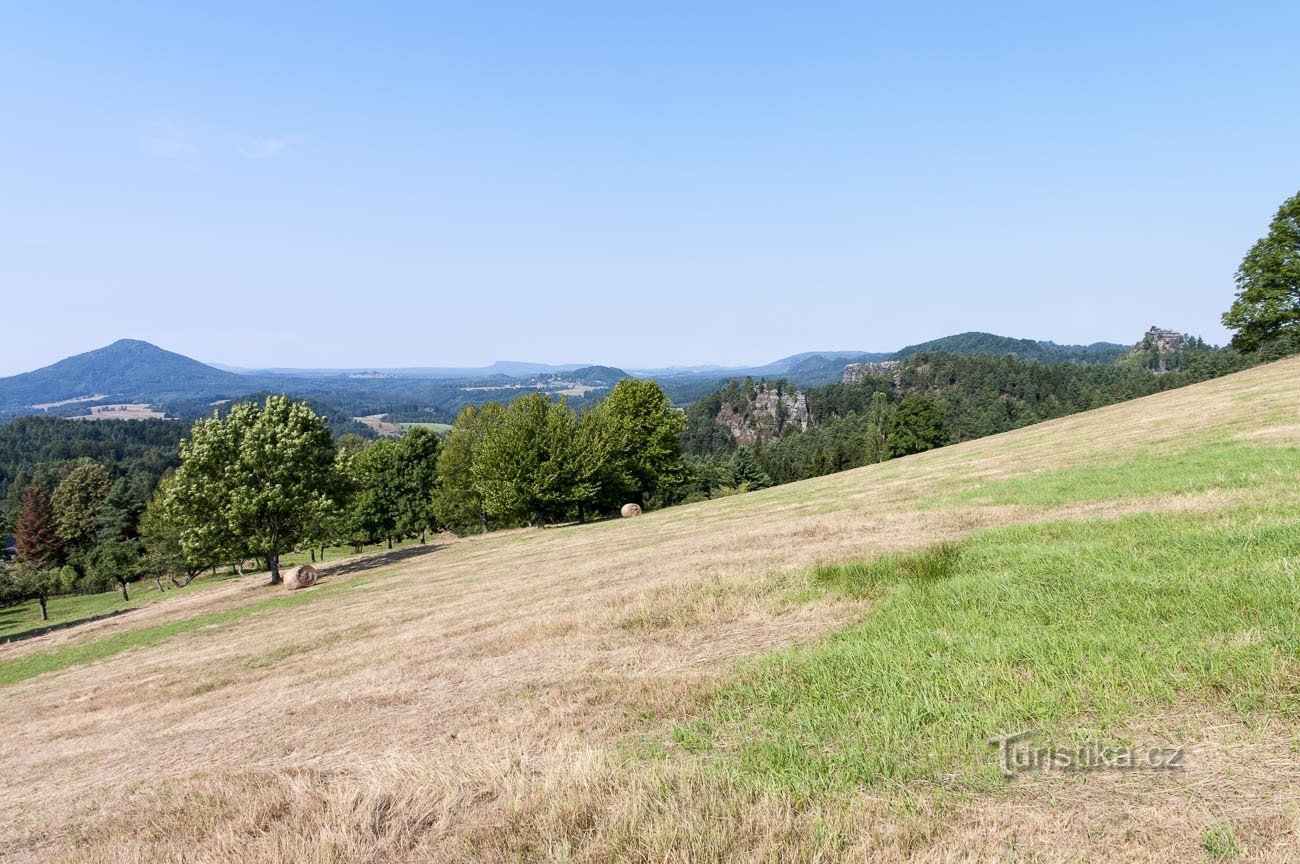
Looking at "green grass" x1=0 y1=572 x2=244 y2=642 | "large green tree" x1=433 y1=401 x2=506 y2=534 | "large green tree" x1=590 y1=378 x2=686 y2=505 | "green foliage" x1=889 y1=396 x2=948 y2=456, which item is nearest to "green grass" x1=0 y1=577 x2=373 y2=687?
"green grass" x1=0 y1=572 x2=244 y2=642

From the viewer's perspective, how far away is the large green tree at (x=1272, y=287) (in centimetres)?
4662

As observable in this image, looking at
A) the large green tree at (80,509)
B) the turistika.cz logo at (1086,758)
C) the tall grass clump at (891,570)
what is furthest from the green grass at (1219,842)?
the large green tree at (80,509)

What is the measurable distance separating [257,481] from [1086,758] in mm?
41561

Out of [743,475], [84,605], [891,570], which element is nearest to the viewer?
[891,570]

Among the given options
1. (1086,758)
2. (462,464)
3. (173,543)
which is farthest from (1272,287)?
(173,543)

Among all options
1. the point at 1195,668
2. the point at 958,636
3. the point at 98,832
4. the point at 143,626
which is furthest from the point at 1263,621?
the point at 143,626

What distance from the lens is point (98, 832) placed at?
20.7 feet

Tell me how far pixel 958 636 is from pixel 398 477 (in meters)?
71.4

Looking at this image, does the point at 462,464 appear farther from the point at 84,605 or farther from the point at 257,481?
the point at 84,605

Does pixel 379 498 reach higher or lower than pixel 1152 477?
lower

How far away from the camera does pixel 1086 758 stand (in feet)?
15.4

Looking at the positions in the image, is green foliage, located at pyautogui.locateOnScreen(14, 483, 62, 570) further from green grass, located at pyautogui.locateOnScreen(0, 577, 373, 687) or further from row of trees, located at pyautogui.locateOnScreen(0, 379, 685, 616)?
green grass, located at pyautogui.locateOnScreen(0, 577, 373, 687)

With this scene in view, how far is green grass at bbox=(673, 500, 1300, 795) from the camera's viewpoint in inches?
199

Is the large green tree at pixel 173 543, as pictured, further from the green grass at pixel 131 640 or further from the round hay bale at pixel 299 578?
the green grass at pixel 131 640
